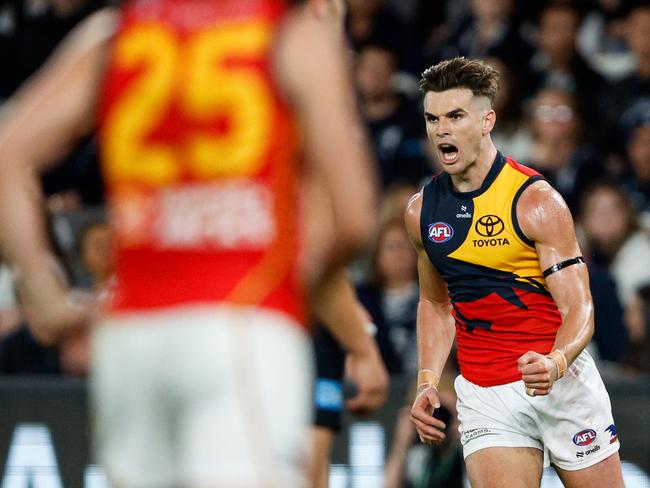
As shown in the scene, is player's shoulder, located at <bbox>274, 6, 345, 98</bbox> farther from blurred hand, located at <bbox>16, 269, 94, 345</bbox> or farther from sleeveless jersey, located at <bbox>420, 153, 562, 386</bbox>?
sleeveless jersey, located at <bbox>420, 153, 562, 386</bbox>

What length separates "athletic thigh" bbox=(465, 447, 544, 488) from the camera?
5.34m

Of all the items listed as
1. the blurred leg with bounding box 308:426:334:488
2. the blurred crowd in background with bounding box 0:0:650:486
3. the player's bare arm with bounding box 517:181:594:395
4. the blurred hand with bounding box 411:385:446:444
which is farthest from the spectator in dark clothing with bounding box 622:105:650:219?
the blurred hand with bounding box 411:385:446:444

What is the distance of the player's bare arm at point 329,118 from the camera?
2812 mm

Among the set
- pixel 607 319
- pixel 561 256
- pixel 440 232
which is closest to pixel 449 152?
pixel 440 232

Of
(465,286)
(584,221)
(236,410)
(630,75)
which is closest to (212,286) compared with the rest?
(236,410)

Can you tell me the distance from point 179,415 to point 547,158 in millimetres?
7104

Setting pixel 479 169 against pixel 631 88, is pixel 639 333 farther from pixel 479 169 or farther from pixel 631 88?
pixel 479 169

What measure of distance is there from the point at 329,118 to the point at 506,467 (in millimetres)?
2913

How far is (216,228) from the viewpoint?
9.36 ft

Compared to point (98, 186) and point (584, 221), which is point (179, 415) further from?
point (98, 186)

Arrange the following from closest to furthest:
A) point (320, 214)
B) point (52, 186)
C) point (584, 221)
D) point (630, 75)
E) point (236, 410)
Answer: point (236, 410), point (320, 214), point (584, 221), point (630, 75), point (52, 186)

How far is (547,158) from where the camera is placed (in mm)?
9594

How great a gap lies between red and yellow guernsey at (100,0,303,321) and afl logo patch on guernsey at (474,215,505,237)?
2620 mm

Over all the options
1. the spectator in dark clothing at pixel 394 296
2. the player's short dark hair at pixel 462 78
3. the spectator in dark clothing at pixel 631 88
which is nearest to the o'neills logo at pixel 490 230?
the player's short dark hair at pixel 462 78
